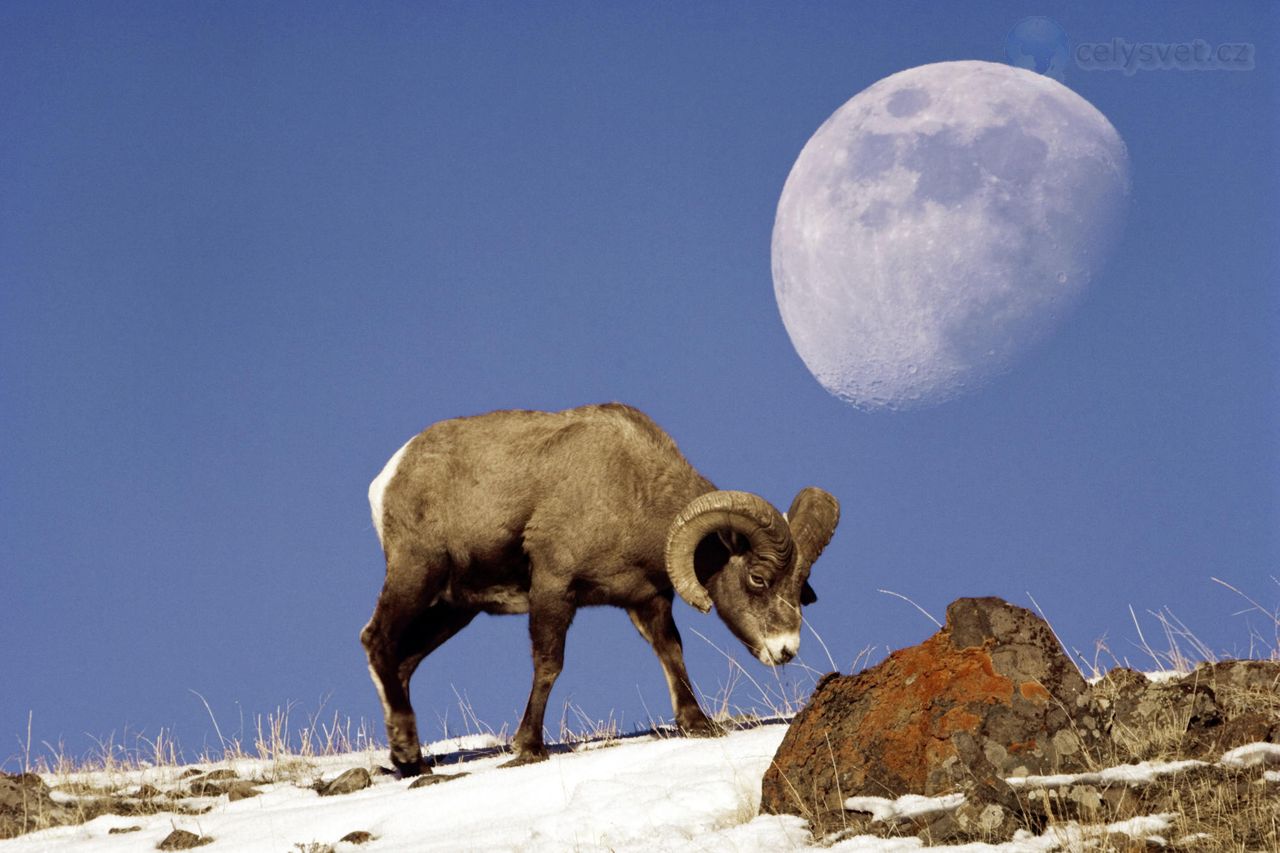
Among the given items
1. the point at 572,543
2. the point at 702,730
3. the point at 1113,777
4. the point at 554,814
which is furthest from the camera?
the point at 572,543

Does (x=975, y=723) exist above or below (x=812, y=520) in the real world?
below

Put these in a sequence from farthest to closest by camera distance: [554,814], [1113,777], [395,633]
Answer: [395,633] < [554,814] < [1113,777]

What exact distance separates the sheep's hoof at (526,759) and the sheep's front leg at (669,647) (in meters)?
1.25

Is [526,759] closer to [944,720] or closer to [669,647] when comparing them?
[669,647]

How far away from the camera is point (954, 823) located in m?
6.39

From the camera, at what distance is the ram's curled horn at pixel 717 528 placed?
11.1 metres

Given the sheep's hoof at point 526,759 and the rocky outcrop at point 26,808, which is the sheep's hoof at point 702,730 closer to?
the sheep's hoof at point 526,759

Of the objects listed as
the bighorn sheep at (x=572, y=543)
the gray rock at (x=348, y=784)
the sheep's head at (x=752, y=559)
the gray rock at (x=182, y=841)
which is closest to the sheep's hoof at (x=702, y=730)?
the bighorn sheep at (x=572, y=543)

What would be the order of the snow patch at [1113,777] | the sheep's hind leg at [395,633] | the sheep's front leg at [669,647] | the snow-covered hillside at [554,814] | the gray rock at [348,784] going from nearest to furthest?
the snow patch at [1113,777], the snow-covered hillside at [554,814], the gray rock at [348,784], the sheep's front leg at [669,647], the sheep's hind leg at [395,633]

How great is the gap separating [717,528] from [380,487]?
3.02 m

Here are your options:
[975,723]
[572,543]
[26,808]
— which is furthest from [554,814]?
[26,808]

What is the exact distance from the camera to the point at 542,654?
11242mm

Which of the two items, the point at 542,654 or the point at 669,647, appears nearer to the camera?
the point at 542,654

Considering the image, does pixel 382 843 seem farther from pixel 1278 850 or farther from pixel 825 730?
pixel 1278 850
